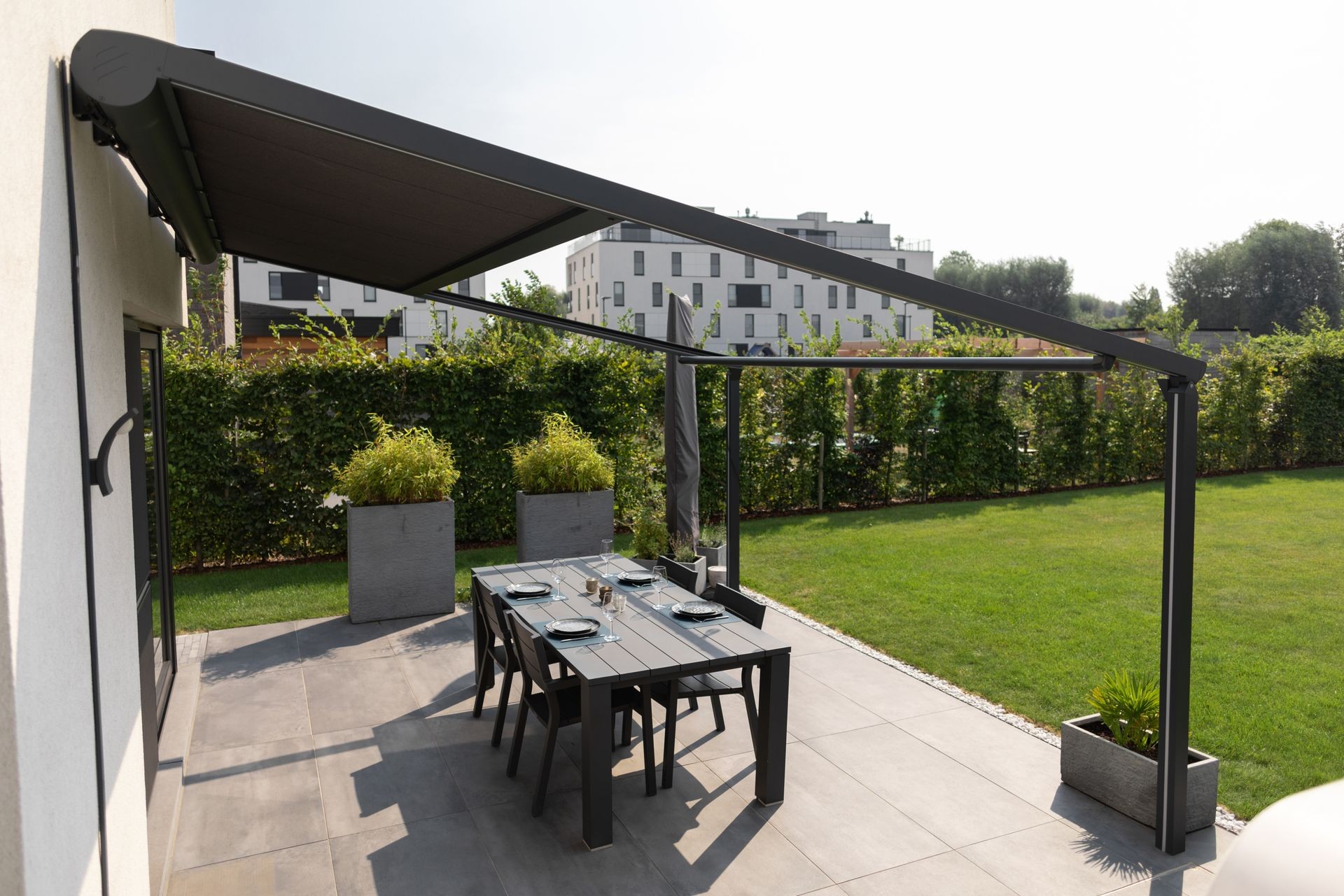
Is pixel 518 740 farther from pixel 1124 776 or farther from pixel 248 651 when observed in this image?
pixel 248 651

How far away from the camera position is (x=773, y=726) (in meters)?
4.60

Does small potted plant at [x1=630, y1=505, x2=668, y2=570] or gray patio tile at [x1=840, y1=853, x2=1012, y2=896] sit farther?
small potted plant at [x1=630, y1=505, x2=668, y2=570]

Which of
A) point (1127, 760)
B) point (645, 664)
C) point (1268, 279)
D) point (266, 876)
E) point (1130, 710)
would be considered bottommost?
point (266, 876)

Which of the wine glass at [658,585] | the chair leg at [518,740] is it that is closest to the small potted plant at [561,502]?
the wine glass at [658,585]

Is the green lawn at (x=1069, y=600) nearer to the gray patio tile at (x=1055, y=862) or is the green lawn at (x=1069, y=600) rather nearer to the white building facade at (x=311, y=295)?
the gray patio tile at (x=1055, y=862)

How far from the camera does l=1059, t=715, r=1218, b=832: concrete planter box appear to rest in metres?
4.32

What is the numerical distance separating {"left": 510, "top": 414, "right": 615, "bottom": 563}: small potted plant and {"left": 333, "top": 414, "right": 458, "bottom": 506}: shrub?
0.85 metres

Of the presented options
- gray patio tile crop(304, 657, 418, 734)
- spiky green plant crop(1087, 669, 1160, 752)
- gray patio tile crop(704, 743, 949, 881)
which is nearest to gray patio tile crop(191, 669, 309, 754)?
gray patio tile crop(304, 657, 418, 734)

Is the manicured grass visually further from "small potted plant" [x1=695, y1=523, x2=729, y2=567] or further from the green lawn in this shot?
"small potted plant" [x1=695, y1=523, x2=729, y2=567]

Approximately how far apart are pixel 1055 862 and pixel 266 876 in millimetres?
3660

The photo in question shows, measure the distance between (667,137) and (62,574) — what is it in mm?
11722

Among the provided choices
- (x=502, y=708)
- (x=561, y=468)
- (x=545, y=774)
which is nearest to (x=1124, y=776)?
(x=545, y=774)

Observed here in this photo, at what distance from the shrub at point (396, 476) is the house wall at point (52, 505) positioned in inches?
194

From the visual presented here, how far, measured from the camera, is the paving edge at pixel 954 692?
4.55 m
